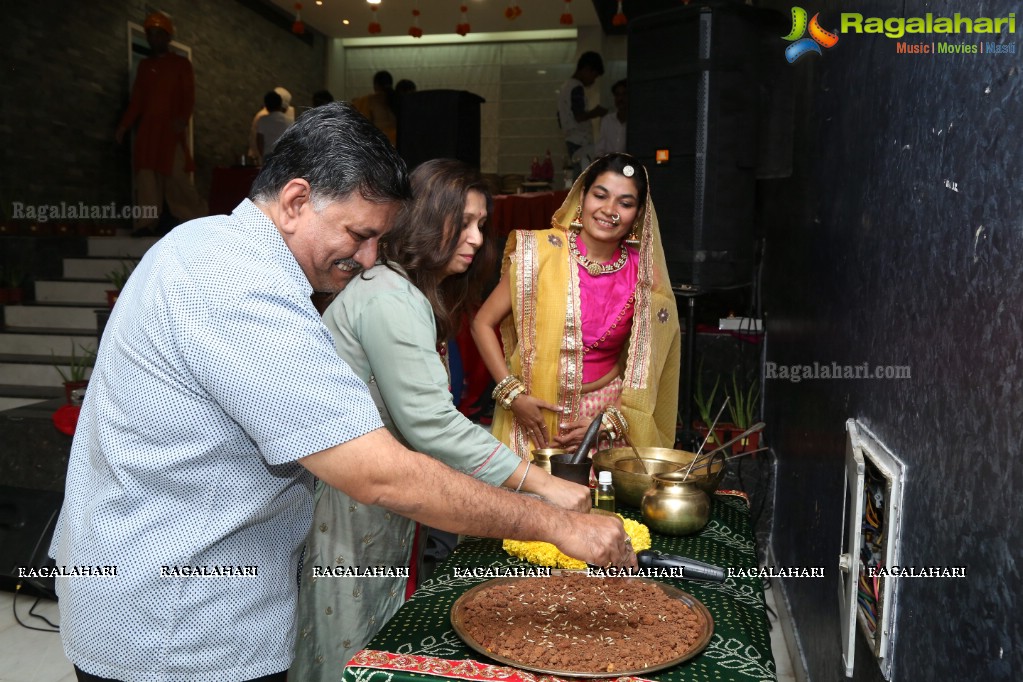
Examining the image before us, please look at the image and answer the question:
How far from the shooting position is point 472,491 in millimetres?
1174

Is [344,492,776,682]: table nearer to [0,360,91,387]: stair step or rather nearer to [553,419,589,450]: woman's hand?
[553,419,589,450]: woman's hand

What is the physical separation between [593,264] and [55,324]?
5.09 metres

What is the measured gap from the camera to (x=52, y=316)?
6.29 meters

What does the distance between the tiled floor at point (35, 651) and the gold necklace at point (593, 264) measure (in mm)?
1313

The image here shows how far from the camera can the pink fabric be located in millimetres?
2736

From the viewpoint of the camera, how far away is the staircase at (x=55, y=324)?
5.79 meters

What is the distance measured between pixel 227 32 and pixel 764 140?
8.85 metres

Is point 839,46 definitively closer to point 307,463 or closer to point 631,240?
point 631,240

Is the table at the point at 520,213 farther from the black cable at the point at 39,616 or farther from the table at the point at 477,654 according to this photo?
the table at the point at 477,654

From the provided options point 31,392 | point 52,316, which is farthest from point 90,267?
point 31,392

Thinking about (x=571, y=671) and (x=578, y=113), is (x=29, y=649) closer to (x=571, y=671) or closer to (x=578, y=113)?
(x=571, y=671)

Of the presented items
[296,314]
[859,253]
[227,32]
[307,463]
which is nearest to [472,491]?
[307,463]

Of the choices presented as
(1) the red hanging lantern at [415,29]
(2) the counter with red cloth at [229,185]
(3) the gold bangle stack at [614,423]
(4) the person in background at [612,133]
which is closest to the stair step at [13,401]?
(2) the counter with red cloth at [229,185]

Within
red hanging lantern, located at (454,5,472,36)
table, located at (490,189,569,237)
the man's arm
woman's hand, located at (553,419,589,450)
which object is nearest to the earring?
woman's hand, located at (553,419,589,450)
